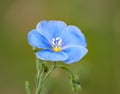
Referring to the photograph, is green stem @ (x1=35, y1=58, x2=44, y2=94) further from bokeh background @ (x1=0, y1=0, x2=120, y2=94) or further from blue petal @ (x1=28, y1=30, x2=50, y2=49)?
bokeh background @ (x1=0, y1=0, x2=120, y2=94)

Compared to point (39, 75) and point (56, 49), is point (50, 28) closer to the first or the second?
point (56, 49)

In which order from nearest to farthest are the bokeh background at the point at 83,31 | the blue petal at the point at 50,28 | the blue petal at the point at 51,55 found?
1. the blue petal at the point at 51,55
2. the blue petal at the point at 50,28
3. the bokeh background at the point at 83,31

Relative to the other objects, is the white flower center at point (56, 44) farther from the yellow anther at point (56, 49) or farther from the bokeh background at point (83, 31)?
the bokeh background at point (83, 31)

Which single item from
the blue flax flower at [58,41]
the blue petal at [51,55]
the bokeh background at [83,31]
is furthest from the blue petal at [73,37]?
the bokeh background at [83,31]

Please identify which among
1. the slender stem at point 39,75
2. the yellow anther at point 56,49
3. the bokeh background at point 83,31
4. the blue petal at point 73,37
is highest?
the blue petal at point 73,37

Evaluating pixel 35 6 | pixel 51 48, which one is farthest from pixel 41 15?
pixel 51 48
